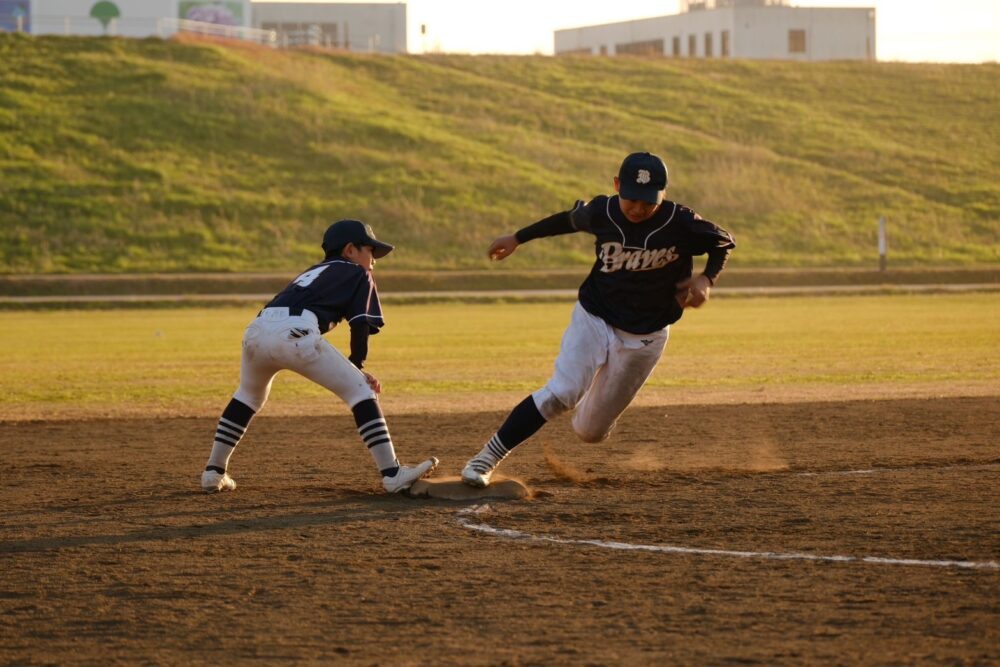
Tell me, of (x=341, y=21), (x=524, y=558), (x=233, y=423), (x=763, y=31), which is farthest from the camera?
(x=763, y=31)

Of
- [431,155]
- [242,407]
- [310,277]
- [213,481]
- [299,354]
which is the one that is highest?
[431,155]

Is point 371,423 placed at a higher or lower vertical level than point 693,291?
lower

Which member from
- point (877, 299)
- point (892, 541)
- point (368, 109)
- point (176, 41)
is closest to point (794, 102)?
point (368, 109)

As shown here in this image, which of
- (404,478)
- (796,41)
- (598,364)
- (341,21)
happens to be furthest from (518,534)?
(796,41)

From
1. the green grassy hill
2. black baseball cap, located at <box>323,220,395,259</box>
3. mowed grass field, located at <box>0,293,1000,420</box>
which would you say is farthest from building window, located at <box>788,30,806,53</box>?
black baseball cap, located at <box>323,220,395,259</box>

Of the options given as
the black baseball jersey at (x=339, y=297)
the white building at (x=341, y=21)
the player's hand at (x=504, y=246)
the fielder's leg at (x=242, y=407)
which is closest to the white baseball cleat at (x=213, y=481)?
the fielder's leg at (x=242, y=407)

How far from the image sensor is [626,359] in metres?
8.09

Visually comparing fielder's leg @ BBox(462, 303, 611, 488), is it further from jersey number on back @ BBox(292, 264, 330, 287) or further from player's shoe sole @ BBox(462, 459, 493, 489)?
jersey number on back @ BBox(292, 264, 330, 287)

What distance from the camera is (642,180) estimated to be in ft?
25.2

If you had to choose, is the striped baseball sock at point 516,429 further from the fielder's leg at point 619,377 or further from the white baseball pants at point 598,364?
the fielder's leg at point 619,377

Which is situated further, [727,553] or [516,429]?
[516,429]

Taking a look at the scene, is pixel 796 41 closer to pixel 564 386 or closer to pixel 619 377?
pixel 619 377

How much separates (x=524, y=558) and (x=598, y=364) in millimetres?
1867

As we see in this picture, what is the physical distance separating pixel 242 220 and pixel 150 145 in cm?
810
